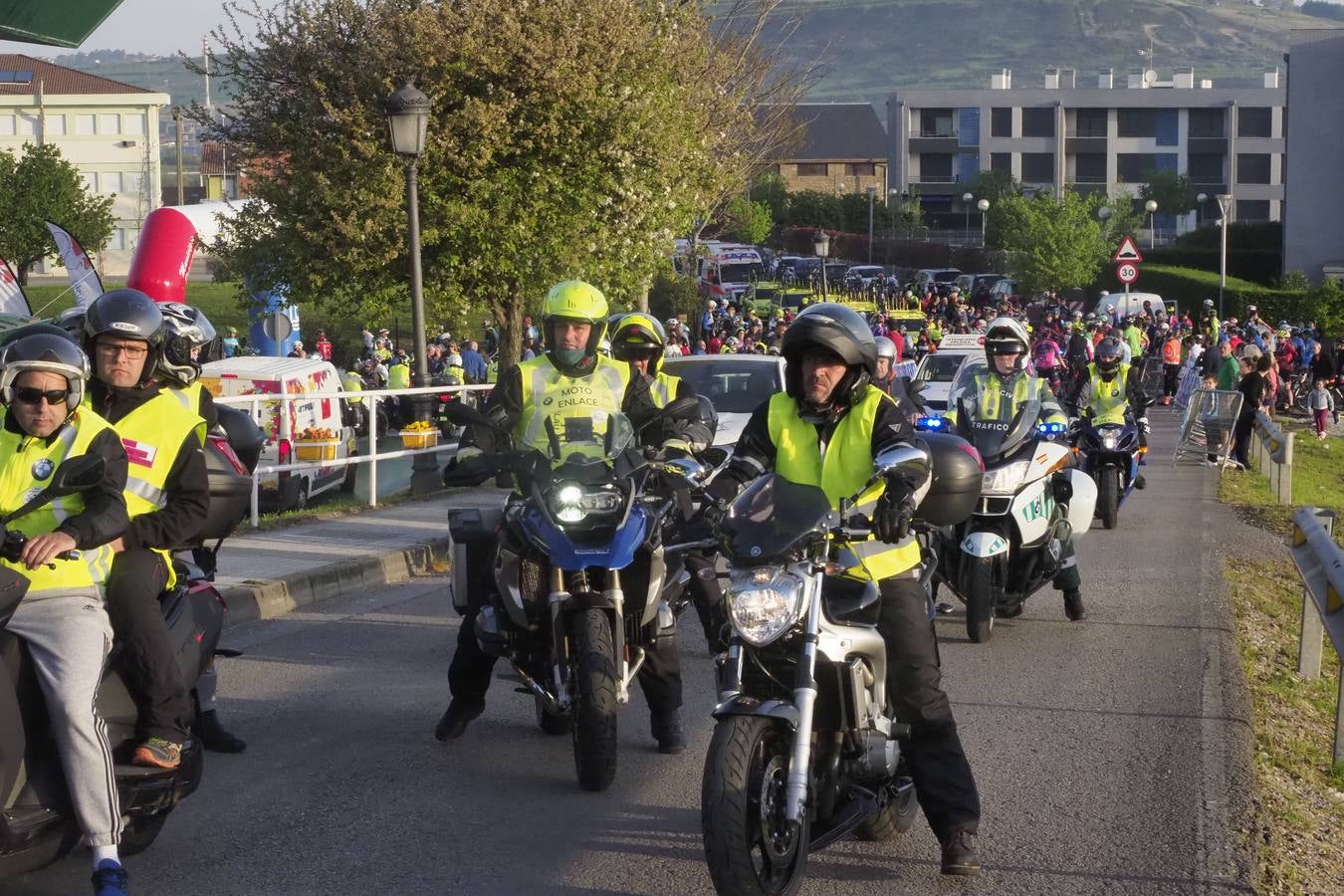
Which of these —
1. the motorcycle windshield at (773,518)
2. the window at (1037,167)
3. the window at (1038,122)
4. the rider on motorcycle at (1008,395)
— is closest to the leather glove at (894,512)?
the motorcycle windshield at (773,518)

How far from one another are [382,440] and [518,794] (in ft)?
69.0

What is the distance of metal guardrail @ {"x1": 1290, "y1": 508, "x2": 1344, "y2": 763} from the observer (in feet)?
21.6

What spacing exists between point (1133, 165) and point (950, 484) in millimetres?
120091

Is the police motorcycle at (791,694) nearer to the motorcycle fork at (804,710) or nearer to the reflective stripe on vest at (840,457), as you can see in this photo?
the motorcycle fork at (804,710)

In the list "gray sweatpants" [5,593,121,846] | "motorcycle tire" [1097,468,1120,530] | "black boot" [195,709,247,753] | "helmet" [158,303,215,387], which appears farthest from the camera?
"motorcycle tire" [1097,468,1120,530]

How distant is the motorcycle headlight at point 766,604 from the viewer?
494 cm

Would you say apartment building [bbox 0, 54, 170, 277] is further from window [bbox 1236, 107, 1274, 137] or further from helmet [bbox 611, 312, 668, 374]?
helmet [bbox 611, 312, 668, 374]

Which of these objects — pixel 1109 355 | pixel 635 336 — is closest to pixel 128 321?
pixel 635 336

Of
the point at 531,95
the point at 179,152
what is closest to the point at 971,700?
the point at 531,95

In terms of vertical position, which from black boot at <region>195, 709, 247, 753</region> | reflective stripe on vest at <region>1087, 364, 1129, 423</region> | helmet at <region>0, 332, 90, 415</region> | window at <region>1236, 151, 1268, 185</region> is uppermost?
window at <region>1236, 151, 1268, 185</region>

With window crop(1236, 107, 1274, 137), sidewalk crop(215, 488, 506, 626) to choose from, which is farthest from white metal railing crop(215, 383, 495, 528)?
window crop(1236, 107, 1274, 137)

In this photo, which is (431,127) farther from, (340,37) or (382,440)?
(382,440)

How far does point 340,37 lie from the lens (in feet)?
65.2

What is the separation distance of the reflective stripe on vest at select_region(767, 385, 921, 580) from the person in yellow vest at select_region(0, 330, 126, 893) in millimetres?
2034
